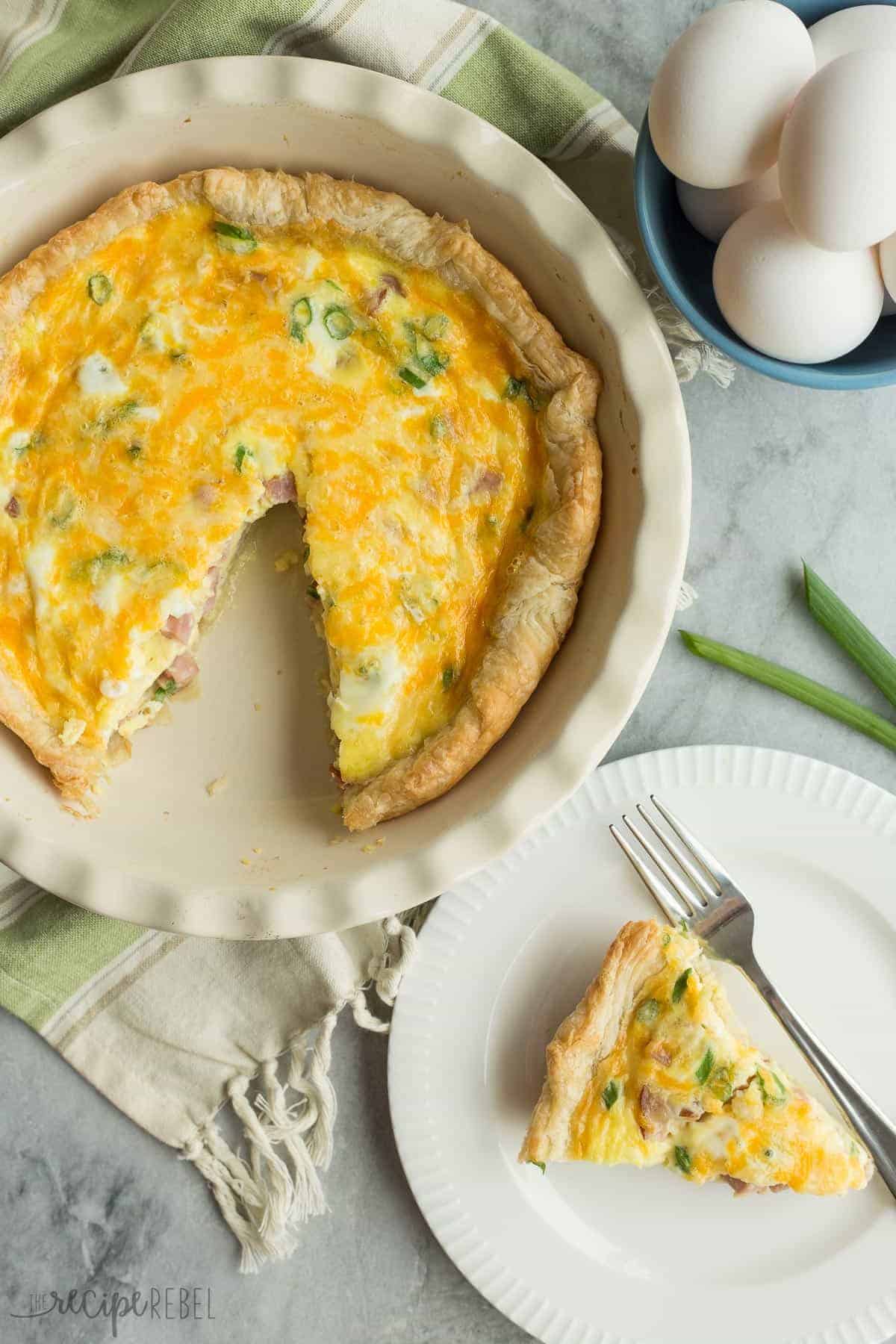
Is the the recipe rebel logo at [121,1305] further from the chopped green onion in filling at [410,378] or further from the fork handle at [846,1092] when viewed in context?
the chopped green onion in filling at [410,378]

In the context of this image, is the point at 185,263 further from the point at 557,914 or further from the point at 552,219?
the point at 557,914

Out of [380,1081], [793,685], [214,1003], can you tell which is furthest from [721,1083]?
[214,1003]

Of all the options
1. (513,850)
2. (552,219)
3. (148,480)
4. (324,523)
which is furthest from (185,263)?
(513,850)

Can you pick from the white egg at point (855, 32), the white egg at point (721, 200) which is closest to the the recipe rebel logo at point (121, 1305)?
the white egg at point (721, 200)

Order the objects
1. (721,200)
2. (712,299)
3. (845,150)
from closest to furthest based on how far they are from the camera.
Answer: (845,150) < (721,200) < (712,299)

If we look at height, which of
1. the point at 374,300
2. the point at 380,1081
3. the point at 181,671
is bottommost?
the point at 380,1081

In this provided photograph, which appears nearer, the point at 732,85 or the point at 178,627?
the point at 732,85

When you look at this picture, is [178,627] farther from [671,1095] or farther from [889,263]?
[889,263]
